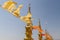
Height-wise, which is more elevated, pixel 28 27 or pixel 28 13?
pixel 28 13

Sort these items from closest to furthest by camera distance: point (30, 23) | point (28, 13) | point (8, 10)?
point (8, 10)
point (30, 23)
point (28, 13)

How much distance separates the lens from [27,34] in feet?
59.1

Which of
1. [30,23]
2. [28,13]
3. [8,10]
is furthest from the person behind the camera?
[28,13]

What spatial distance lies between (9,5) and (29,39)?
3.43 meters

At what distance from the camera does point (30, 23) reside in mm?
18531

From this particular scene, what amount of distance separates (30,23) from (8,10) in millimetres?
→ 2467

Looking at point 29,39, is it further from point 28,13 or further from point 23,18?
point 28,13

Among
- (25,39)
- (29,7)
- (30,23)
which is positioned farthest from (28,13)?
(25,39)

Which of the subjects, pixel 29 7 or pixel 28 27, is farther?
pixel 29 7

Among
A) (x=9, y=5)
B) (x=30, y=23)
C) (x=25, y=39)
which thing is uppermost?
(x=9, y=5)

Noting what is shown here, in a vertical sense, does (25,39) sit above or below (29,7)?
below

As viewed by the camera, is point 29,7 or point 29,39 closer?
point 29,39

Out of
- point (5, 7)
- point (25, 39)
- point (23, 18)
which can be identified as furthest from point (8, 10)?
point (25, 39)

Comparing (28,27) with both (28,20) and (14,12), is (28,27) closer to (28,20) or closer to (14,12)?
(28,20)
